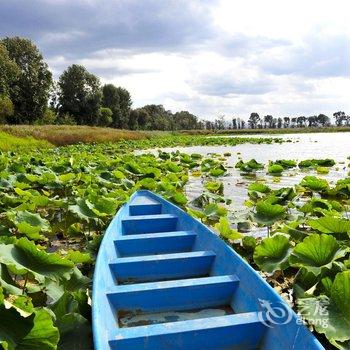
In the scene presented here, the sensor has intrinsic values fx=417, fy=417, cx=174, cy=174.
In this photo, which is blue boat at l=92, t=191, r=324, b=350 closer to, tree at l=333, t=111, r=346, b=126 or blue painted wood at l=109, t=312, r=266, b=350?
blue painted wood at l=109, t=312, r=266, b=350

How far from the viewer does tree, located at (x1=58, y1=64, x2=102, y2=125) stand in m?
49.1

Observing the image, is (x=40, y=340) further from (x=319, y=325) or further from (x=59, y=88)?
(x=59, y=88)

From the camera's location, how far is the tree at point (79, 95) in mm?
49094

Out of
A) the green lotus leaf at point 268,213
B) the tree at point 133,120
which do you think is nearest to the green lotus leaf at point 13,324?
the green lotus leaf at point 268,213

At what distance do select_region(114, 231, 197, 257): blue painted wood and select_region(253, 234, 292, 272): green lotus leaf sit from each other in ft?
2.70

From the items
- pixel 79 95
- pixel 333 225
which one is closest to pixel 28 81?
pixel 79 95

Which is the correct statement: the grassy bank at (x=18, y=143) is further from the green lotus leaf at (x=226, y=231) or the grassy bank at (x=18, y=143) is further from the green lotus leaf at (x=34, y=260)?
the green lotus leaf at (x=34, y=260)

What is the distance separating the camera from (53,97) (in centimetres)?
4966

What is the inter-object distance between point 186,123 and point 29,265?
96654 mm

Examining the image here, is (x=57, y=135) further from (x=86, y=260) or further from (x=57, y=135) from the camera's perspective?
(x=86, y=260)

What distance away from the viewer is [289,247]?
2840 millimetres

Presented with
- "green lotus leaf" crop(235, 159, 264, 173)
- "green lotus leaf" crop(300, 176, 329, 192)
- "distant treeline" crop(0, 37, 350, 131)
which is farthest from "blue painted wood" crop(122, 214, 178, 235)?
"distant treeline" crop(0, 37, 350, 131)

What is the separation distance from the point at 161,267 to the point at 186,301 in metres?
0.54

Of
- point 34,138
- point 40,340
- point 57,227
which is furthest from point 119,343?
point 34,138
